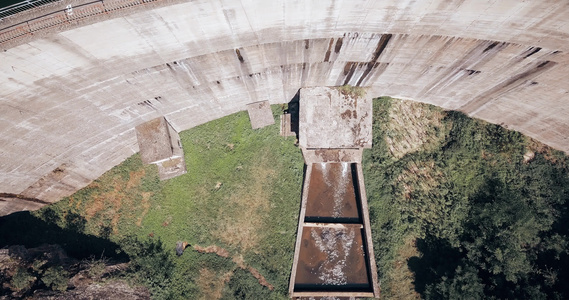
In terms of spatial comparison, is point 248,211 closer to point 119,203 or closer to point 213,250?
point 213,250

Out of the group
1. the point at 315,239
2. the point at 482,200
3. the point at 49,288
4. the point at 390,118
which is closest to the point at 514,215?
the point at 482,200

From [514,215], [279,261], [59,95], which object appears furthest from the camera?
[279,261]

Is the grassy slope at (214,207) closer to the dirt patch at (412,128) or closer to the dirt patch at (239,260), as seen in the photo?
the dirt patch at (239,260)

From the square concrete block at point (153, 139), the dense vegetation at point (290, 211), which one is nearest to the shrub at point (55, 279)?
the dense vegetation at point (290, 211)

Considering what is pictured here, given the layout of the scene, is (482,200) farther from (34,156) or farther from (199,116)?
(34,156)

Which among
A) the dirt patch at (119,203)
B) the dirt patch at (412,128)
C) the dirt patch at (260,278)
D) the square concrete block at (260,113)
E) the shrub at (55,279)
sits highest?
the square concrete block at (260,113)

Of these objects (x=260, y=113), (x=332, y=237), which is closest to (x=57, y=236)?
(x=260, y=113)

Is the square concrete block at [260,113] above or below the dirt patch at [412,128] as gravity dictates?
above
